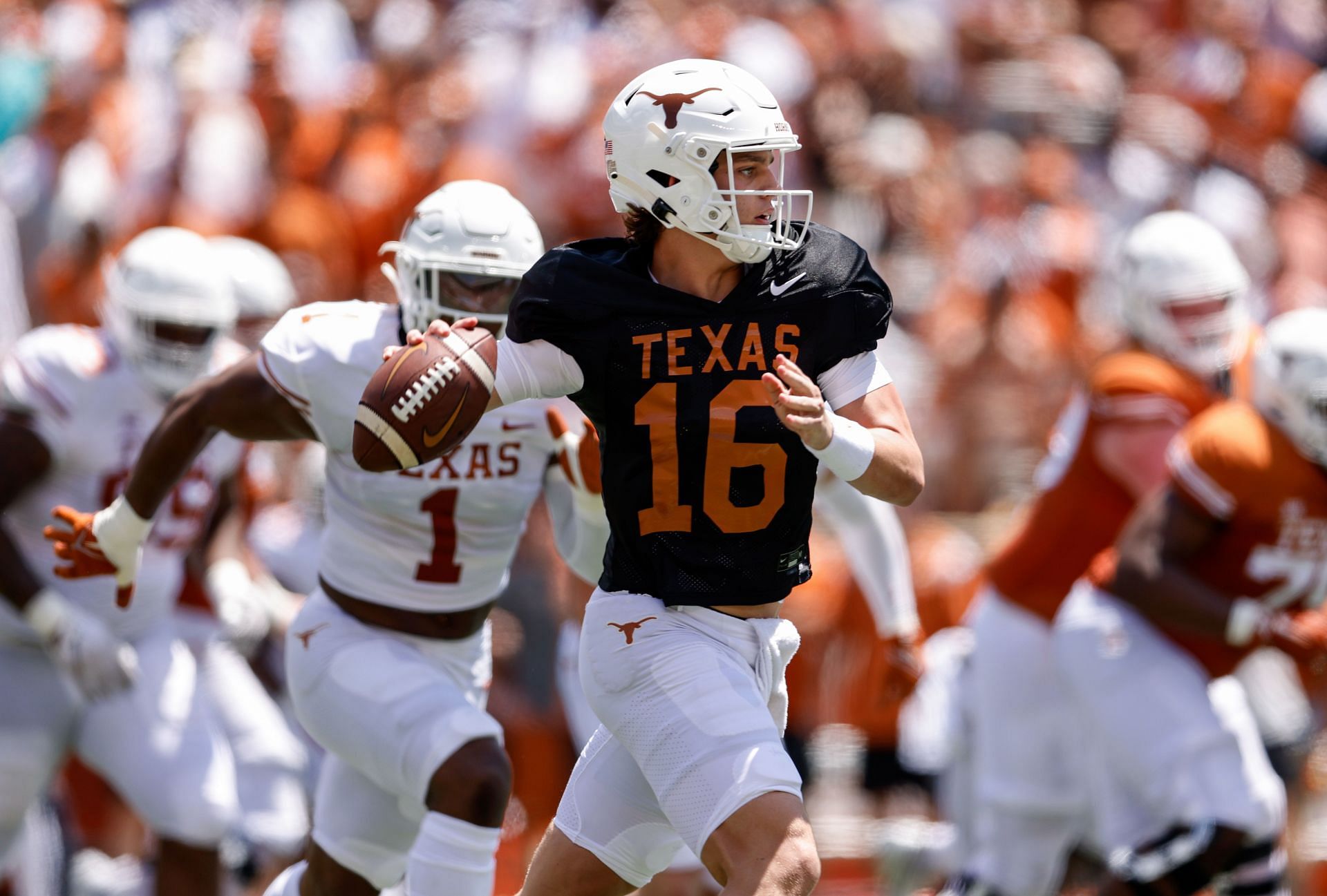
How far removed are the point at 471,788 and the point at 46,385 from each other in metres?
1.92

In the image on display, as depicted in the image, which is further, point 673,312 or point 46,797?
point 46,797

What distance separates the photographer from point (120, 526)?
441cm

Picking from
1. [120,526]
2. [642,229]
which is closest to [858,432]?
[642,229]

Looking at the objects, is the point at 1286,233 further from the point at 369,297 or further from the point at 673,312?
the point at 673,312

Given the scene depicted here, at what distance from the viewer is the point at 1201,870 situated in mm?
5312

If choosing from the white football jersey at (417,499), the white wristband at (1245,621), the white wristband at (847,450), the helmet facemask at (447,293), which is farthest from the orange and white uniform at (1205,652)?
the white wristband at (847,450)

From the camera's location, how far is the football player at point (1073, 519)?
234 inches

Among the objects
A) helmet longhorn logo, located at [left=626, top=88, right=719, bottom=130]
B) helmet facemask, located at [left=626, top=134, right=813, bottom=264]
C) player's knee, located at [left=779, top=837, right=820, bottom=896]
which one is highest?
helmet longhorn logo, located at [left=626, top=88, right=719, bottom=130]

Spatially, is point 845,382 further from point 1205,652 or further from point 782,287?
point 1205,652

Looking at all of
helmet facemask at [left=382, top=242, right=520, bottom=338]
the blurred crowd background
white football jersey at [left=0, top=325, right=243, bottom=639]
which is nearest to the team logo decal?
helmet facemask at [left=382, top=242, right=520, bottom=338]

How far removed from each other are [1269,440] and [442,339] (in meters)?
2.65

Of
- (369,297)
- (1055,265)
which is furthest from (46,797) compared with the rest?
(1055,265)

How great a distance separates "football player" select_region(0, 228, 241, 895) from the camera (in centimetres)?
532

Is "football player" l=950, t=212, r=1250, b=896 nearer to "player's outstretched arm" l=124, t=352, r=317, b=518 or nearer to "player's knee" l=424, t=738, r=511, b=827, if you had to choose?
"player's knee" l=424, t=738, r=511, b=827
